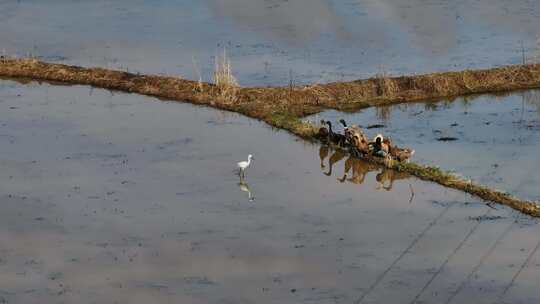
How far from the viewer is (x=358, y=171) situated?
1859cm

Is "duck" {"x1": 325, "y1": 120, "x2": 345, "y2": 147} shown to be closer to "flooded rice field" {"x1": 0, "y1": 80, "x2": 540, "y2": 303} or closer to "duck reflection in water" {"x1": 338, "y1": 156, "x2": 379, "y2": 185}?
"flooded rice field" {"x1": 0, "y1": 80, "x2": 540, "y2": 303}

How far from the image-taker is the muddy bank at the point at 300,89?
22.4 metres

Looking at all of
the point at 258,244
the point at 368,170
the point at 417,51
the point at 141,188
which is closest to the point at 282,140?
the point at 368,170

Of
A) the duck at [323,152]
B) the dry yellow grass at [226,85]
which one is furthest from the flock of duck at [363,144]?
the dry yellow grass at [226,85]

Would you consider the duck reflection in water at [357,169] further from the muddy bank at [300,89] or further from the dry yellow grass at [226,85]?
the dry yellow grass at [226,85]

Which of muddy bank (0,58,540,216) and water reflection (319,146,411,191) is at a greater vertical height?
muddy bank (0,58,540,216)

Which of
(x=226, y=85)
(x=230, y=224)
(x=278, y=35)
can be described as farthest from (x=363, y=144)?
(x=278, y=35)

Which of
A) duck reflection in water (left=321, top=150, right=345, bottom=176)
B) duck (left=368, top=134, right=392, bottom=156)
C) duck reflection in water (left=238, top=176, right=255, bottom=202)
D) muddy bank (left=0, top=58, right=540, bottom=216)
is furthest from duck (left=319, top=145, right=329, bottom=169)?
duck reflection in water (left=238, top=176, right=255, bottom=202)

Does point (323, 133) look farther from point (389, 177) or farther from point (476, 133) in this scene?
point (476, 133)

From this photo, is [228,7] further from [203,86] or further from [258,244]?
[258,244]

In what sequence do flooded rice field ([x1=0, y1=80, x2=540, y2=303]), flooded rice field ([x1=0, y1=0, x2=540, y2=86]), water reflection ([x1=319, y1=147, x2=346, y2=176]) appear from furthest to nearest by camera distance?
flooded rice field ([x1=0, y1=0, x2=540, y2=86])
water reflection ([x1=319, y1=147, x2=346, y2=176])
flooded rice field ([x1=0, y1=80, x2=540, y2=303])

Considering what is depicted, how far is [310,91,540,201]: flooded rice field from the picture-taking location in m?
18.0

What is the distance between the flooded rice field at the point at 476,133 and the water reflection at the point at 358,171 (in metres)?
0.83

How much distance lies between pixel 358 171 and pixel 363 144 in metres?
0.52
